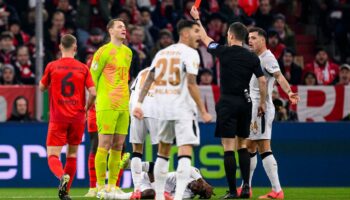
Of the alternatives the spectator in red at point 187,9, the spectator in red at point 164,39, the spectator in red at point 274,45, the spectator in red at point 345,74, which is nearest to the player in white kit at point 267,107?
the spectator in red at point 345,74

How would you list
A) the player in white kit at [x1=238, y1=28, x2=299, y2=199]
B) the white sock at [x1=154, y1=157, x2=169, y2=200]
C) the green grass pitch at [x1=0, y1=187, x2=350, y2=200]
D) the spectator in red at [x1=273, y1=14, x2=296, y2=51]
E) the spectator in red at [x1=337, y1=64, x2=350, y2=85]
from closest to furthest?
the white sock at [x1=154, y1=157, x2=169, y2=200] → the player in white kit at [x1=238, y1=28, x2=299, y2=199] → the green grass pitch at [x1=0, y1=187, x2=350, y2=200] → the spectator in red at [x1=337, y1=64, x2=350, y2=85] → the spectator in red at [x1=273, y1=14, x2=296, y2=51]

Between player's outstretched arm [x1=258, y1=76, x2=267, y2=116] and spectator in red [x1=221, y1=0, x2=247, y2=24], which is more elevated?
spectator in red [x1=221, y1=0, x2=247, y2=24]

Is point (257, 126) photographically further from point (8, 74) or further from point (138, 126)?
point (8, 74)

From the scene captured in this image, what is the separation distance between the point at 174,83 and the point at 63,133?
2.29m

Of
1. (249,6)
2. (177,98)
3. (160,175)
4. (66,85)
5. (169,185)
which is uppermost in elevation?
(249,6)

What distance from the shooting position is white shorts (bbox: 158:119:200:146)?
13914 mm

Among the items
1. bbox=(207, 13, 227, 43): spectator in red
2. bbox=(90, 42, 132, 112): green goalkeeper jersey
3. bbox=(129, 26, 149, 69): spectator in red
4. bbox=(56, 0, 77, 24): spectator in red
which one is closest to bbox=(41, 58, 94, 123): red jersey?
bbox=(90, 42, 132, 112): green goalkeeper jersey

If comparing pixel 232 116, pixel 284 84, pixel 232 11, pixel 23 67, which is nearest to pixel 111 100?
pixel 232 116

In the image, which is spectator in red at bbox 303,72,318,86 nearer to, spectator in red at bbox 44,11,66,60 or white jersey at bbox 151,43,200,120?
spectator in red at bbox 44,11,66,60

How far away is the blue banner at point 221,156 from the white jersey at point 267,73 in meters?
3.86

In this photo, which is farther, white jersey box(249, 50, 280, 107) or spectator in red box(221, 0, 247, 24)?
spectator in red box(221, 0, 247, 24)

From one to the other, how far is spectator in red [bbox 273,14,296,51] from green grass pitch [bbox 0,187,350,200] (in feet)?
21.8

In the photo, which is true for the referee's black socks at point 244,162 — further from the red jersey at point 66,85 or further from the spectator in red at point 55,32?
the spectator in red at point 55,32

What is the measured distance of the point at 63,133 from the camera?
614 inches
